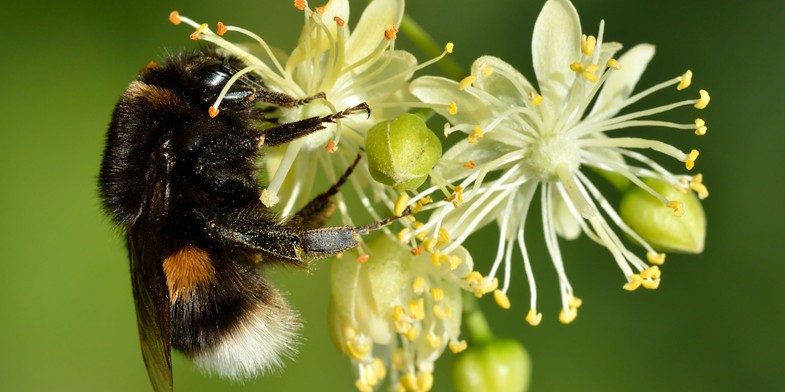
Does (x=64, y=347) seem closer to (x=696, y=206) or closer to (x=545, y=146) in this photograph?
(x=545, y=146)

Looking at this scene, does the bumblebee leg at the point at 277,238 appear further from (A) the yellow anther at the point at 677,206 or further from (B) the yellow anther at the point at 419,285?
(A) the yellow anther at the point at 677,206

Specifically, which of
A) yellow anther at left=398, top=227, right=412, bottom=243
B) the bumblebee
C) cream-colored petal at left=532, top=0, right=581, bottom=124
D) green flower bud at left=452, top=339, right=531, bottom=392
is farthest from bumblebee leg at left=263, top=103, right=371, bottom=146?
green flower bud at left=452, top=339, right=531, bottom=392

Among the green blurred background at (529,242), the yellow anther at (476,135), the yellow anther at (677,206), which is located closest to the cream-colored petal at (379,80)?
the yellow anther at (476,135)

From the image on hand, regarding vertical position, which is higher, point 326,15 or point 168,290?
point 326,15

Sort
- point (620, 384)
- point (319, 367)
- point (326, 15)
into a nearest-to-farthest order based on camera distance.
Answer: point (326, 15)
point (620, 384)
point (319, 367)

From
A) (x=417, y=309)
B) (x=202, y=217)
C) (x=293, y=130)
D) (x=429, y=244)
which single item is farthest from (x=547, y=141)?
(x=202, y=217)

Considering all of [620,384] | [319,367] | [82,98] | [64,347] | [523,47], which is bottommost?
[620,384]

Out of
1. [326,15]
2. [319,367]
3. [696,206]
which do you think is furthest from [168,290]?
[319,367]
